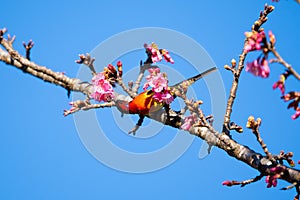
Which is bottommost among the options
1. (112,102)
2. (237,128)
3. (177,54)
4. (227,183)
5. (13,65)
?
(227,183)

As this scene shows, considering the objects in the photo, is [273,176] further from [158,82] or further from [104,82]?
[104,82]

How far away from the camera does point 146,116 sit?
4234 millimetres

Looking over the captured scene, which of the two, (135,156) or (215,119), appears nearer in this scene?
(215,119)

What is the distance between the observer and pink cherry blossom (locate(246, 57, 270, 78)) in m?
2.55

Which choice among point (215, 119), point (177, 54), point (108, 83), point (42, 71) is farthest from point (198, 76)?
point (42, 71)

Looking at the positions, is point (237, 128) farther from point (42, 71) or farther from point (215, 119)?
point (42, 71)

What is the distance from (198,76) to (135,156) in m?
2.38

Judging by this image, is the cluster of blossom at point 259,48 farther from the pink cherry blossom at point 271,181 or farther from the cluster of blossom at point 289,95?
the pink cherry blossom at point 271,181

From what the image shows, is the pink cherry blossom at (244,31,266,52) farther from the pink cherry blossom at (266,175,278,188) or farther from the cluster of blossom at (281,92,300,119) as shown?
the pink cherry blossom at (266,175,278,188)

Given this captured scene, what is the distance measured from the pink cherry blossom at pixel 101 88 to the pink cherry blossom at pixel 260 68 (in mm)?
2194

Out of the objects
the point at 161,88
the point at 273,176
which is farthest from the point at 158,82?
the point at 273,176

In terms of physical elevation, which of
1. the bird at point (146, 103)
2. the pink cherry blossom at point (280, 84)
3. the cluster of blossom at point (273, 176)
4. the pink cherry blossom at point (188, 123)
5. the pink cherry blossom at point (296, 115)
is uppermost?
the bird at point (146, 103)

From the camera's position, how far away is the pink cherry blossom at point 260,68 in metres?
2.55

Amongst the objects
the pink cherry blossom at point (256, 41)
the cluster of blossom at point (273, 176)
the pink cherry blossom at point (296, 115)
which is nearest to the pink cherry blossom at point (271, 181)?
the cluster of blossom at point (273, 176)
